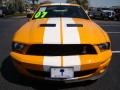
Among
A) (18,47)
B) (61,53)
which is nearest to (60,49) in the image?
(61,53)

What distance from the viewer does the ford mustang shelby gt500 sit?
4.52 meters

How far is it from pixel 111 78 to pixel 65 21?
55.5 inches

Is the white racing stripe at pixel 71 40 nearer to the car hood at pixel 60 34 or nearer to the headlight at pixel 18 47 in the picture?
the car hood at pixel 60 34

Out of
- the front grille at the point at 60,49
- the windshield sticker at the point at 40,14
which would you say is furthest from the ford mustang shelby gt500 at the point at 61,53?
the windshield sticker at the point at 40,14

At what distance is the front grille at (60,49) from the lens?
4.72m

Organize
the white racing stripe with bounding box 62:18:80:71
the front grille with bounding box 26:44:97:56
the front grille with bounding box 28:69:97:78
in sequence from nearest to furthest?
the white racing stripe with bounding box 62:18:80:71 → the front grille with bounding box 28:69:97:78 → the front grille with bounding box 26:44:97:56

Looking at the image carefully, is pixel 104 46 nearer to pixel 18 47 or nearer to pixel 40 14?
pixel 18 47

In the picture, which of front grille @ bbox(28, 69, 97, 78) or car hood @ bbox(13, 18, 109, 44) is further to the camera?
car hood @ bbox(13, 18, 109, 44)

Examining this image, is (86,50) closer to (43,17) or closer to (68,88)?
(68,88)

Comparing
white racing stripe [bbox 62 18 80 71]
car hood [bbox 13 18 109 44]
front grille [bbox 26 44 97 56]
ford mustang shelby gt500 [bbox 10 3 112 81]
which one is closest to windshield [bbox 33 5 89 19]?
car hood [bbox 13 18 109 44]

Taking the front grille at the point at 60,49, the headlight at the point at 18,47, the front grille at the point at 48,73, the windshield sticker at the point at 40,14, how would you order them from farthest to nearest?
the windshield sticker at the point at 40,14
the headlight at the point at 18,47
the front grille at the point at 60,49
the front grille at the point at 48,73

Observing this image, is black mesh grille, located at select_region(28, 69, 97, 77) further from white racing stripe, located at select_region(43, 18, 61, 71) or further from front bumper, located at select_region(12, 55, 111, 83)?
white racing stripe, located at select_region(43, 18, 61, 71)

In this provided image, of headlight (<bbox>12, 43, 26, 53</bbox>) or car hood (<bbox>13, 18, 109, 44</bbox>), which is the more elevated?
car hood (<bbox>13, 18, 109, 44</bbox>)

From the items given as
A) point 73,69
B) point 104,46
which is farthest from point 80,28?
point 73,69
